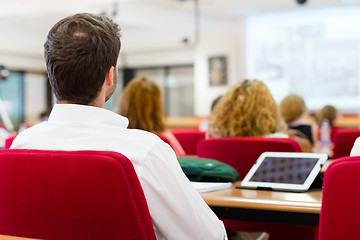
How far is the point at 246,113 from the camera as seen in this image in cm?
276

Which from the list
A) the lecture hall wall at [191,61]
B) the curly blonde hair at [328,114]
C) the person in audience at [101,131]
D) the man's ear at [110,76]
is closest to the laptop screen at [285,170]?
the person in audience at [101,131]

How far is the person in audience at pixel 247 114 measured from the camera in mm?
2742

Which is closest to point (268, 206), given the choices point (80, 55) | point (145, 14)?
point (80, 55)

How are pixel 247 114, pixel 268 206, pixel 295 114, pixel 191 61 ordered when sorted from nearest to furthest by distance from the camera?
pixel 268 206
pixel 247 114
pixel 295 114
pixel 191 61

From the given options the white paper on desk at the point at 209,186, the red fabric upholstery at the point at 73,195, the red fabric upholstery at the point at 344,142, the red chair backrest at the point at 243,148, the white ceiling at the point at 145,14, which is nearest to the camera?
the red fabric upholstery at the point at 73,195

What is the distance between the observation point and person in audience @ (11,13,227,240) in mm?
1216

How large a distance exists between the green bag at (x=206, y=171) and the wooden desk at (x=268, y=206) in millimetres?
205

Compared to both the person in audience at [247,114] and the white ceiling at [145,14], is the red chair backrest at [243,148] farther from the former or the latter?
the white ceiling at [145,14]

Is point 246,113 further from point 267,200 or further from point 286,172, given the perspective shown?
point 267,200

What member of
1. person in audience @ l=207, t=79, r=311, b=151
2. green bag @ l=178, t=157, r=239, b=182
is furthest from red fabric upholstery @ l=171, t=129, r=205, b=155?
green bag @ l=178, t=157, r=239, b=182

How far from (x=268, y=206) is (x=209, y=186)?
0.30 metres

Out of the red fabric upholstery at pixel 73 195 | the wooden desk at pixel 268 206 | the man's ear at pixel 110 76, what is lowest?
the wooden desk at pixel 268 206

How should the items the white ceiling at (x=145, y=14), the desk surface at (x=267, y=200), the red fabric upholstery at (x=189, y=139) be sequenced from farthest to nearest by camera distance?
the white ceiling at (x=145, y=14)
the red fabric upholstery at (x=189, y=139)
the desk surface at (x=267, y=200)

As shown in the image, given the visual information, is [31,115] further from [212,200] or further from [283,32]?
[212,200]
